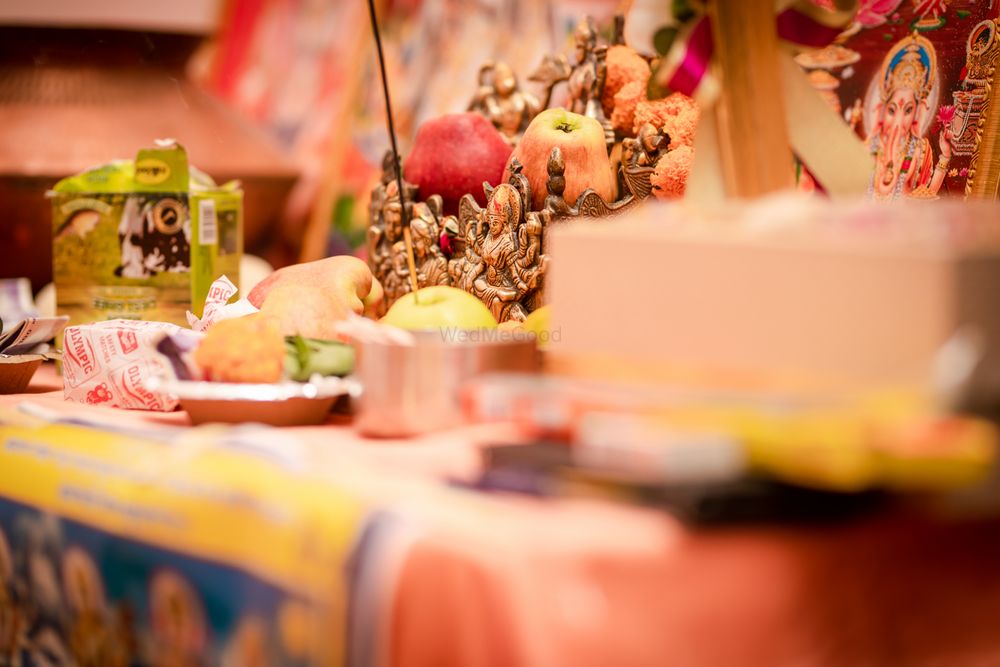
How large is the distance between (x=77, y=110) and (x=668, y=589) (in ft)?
5.28

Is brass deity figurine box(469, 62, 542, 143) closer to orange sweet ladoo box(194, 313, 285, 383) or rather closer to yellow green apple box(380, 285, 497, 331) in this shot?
yellow green apple box(380, 285, 497, 331)

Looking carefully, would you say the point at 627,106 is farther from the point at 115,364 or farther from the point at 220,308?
the point at 115,364

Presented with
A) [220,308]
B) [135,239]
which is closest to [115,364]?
[220,308]

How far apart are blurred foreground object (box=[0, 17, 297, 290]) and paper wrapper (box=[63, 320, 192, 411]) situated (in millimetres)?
842

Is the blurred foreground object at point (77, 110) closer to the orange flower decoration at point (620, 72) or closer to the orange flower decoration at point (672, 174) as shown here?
the orange flower decoration at point (620, 72)

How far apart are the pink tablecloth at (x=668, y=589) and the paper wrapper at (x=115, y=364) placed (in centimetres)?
42

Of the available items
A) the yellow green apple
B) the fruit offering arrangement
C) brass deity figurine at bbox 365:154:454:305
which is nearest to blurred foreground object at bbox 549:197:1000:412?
the yellow green apple

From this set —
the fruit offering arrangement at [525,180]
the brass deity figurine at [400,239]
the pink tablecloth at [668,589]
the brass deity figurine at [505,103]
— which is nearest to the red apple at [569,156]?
the fruit offering arrangement at [525,180]

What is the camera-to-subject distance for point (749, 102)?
3.16 feet

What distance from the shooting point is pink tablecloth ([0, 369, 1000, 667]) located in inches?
26.0

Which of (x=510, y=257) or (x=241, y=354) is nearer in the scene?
(x=241, y=354)

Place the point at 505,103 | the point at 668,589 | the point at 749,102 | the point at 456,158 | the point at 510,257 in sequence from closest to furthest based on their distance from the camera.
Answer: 1. the point at 668,589
2. the point at 749,102
3. the point at 510,257
4. the point at 456,158
5. the point at 505,103

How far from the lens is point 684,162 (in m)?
1.27

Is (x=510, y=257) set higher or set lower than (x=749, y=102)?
lower
